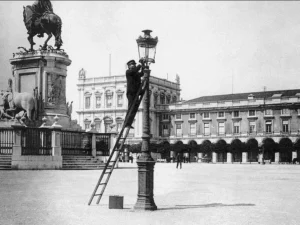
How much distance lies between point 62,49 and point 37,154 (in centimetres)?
606

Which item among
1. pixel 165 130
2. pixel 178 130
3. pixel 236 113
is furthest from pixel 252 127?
pixel 165 130

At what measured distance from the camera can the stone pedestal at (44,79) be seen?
25.1 meters

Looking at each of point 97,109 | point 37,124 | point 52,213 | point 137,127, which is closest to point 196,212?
point 52,213

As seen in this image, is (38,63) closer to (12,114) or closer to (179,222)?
(12,114)

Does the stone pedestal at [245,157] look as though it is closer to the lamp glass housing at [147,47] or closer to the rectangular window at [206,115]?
the rectangular window at [206,115]

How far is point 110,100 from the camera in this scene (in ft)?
279

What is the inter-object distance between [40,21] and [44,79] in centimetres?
293

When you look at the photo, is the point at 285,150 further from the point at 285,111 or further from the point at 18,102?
the point at 18,102

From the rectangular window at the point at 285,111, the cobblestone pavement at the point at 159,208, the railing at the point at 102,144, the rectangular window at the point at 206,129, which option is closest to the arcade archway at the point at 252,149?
the rectangular window at the point at 285,111

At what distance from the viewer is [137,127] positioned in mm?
80625

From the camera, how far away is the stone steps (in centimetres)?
2215

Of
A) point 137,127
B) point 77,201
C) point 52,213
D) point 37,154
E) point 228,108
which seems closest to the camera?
point 52,213

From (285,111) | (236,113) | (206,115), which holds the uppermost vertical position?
(285,111)

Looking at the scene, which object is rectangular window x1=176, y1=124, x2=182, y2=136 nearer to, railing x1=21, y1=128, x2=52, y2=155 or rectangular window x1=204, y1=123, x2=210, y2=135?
rectangular window x1=204, y1=123, x2=210, y2=135
